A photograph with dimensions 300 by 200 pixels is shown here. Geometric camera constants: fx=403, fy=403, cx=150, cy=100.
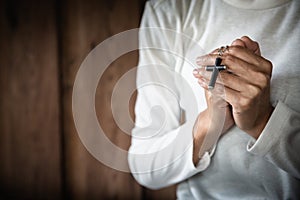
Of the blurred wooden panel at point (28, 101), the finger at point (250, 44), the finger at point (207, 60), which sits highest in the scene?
the finger at point (250, 44)

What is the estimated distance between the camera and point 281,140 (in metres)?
0.40

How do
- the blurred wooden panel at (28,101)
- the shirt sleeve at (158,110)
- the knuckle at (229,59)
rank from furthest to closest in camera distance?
the blurred wooden panel at (28,101) → the shirt sleeve at (158,110) → the knuckle at (229,59)

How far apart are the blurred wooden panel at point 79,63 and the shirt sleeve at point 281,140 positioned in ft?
1.11

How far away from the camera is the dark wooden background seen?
0.62m

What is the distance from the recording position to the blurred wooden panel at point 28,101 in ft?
2.01

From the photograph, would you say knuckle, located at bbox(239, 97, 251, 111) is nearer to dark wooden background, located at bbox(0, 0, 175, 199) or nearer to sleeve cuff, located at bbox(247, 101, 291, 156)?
sleeve cuff, located at bbox(247, 101, 291, 156)

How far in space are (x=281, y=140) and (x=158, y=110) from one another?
0.15 metres

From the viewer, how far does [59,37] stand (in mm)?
648

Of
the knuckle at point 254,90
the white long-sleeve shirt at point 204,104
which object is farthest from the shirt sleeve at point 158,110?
the knuckle at point 254,90

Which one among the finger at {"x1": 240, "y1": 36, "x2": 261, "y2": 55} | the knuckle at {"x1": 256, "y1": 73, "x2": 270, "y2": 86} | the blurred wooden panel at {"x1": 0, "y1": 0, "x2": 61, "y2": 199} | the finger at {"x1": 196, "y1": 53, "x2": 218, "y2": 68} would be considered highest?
the finger at {"x1": 240, "y1": 36, "x2": 261, "y2": 55}

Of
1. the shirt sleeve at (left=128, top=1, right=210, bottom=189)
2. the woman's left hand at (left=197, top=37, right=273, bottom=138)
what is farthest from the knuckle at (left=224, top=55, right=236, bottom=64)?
the shirt sleeve at (left=128, top=1, right=210, bottom=189)

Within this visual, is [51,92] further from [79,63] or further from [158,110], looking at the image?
[158,110]

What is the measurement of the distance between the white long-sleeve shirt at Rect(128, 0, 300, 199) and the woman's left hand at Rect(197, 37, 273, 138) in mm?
24

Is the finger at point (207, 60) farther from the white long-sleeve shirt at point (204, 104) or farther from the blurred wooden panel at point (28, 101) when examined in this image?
the blurred wooden panel at point (28, 101)
